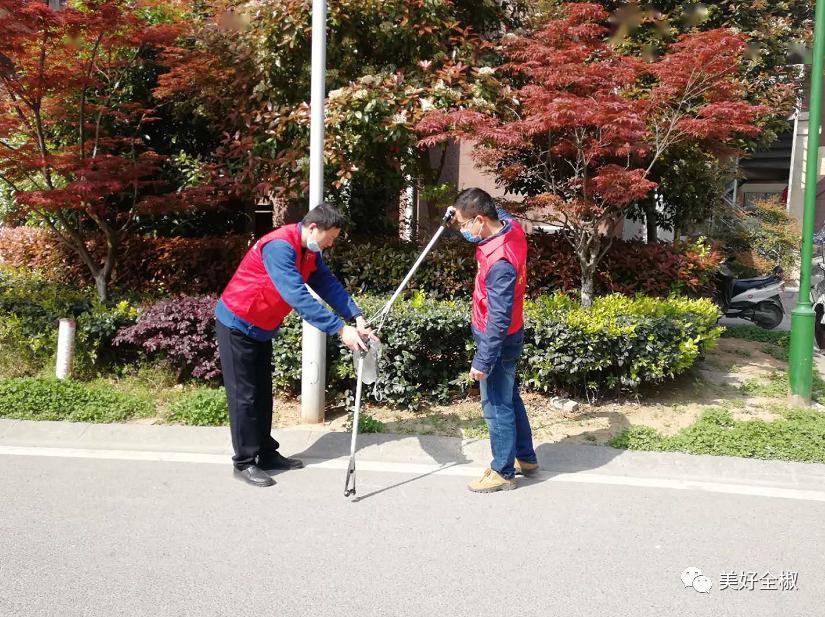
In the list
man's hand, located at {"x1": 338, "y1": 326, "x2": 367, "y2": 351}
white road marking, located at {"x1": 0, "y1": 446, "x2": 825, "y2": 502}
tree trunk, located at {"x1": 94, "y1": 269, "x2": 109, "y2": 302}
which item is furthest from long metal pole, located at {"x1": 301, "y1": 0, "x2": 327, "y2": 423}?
tree trunk, located at {"x1": 94, "y1": 269, "x2": 109, "y2": 302}

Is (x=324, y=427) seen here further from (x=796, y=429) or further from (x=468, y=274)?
(x=796, y=429)

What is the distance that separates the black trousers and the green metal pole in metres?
4.22

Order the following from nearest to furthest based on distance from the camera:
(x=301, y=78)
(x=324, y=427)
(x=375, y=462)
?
(x=375, y=462) < (x=324, y=427) < (x=301, y=78)

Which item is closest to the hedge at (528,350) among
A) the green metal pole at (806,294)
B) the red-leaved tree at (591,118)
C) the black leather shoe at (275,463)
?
the green metal pole at (806,294)

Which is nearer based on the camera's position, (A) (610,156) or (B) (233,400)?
(B) (233,400)

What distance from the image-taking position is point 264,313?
4.25m

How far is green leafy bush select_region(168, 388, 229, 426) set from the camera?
536cm

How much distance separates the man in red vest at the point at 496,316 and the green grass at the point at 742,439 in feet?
3.85

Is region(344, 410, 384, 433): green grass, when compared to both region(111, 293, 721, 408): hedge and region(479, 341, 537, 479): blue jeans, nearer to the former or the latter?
region(111, 293, 721, 408): hedge

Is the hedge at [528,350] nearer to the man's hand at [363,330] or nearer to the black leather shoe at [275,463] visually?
the black leather shoe at [275,463]

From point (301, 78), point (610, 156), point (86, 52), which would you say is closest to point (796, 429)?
point (610, 156)

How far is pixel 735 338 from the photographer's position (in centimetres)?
859

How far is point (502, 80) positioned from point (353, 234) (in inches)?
98.0

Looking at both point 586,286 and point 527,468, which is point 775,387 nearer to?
point 586,286
